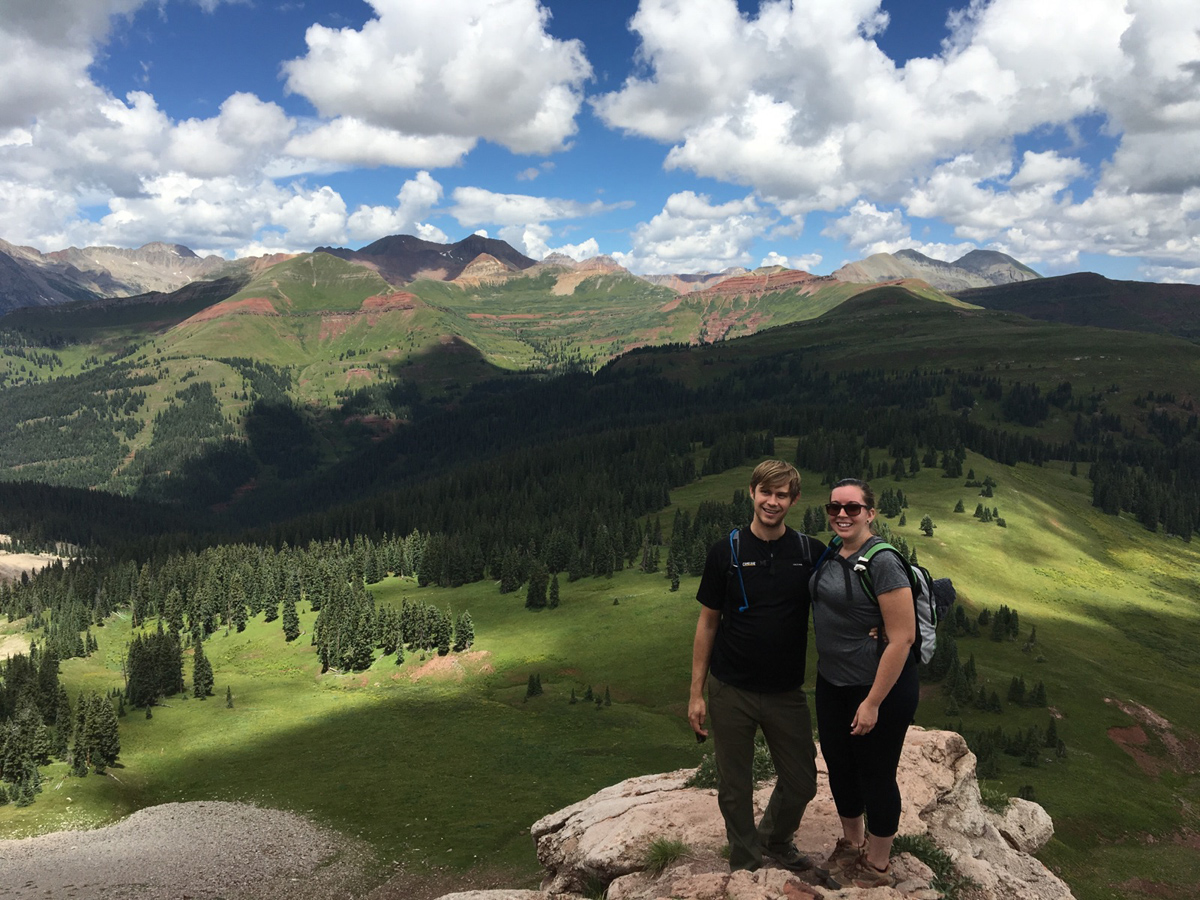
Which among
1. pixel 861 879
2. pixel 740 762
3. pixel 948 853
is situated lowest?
pixel 948 853

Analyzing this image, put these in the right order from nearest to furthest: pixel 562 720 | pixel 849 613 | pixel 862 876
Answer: pixel 849 613 < pixel 862 876 < pixel 562 720

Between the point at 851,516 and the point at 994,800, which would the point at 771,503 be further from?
the point at 994,800

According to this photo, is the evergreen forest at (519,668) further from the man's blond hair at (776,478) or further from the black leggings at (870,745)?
the man's blond hair at (776,478)

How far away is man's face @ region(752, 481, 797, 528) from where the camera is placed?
11.7 m

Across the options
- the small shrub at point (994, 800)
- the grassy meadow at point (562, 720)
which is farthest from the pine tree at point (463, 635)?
the small shrub at point (994, 800)

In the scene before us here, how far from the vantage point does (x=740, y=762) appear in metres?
13.0

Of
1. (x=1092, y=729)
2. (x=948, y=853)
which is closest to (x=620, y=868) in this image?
(x=948, y=853)

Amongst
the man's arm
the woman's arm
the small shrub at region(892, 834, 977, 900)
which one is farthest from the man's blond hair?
the small shrub at region(892, 834, 977, 900)

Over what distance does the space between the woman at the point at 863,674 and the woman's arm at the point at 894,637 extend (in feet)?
0.05

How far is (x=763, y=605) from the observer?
12109mm

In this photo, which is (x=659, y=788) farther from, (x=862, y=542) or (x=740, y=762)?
(x=862, y=542)

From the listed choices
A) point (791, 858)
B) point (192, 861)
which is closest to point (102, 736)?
point (192, 861)

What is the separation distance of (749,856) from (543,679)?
314ft

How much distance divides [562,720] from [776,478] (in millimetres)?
82185
